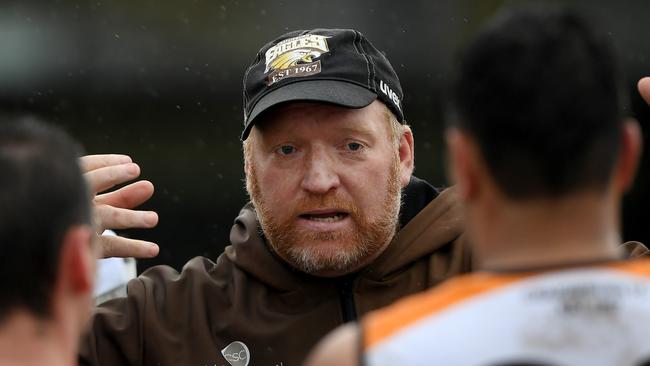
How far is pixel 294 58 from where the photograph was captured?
12.8 ft

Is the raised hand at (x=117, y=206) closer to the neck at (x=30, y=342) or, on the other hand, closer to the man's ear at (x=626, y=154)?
the neck at (x=30, y=342)

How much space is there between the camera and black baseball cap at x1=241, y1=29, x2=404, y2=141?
3.80 meters

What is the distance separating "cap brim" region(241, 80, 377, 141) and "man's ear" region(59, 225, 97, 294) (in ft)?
5.28

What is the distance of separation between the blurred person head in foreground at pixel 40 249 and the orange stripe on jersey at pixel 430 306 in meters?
0.55

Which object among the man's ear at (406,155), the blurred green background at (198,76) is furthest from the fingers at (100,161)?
the blurred green background at (198,76)

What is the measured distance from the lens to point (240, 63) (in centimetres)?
851

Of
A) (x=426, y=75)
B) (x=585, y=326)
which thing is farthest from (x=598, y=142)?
(x=426, y=75)

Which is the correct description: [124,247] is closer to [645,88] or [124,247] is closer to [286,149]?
[286,149]

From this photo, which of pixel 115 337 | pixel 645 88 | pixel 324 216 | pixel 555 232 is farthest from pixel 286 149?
pixel 555 232

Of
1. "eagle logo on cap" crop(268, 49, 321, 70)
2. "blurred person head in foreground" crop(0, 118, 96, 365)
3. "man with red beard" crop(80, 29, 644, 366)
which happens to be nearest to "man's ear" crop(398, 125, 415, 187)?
"man with red beard" crop(80, 29, 644, 366)

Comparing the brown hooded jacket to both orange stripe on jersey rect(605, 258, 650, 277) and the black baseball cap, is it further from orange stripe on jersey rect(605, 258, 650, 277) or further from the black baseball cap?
orange stripe on jersey rect(605, 258, 650, 277)

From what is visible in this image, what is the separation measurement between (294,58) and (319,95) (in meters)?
0.22

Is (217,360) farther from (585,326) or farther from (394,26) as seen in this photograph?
(394,26)

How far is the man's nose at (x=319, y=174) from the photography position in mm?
3754
